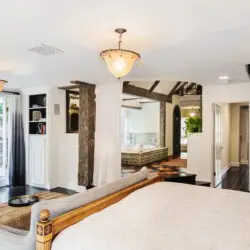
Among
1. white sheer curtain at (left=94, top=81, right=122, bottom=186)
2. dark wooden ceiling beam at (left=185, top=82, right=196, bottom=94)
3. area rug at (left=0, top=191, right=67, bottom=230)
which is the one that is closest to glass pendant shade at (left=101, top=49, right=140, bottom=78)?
area rug at (left=0, top=191, right=67, bottom=230)

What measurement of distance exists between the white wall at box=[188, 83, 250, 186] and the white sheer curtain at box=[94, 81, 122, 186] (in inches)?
78.7

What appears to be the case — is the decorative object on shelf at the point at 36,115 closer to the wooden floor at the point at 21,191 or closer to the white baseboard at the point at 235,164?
the wooden floor at the point at 21,191

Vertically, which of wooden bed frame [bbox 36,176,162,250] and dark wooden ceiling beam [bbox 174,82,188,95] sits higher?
dark wooden ceiling beam [bbox 174,82,188,95]

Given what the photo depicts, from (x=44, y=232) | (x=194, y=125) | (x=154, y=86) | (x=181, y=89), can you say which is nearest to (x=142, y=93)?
(x=154, y=86)

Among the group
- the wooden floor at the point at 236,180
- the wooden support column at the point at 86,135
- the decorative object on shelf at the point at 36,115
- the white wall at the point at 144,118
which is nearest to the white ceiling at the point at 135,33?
the wooden support column at the point at 86,135

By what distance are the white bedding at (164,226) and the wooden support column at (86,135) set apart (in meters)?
3.06

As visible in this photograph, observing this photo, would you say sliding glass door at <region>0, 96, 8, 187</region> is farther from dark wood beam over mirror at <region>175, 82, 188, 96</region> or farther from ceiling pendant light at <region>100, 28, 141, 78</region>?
dark wood beam over mirror at <region>175, 82, 188, 96</region>

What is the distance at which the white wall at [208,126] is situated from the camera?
5.50 m

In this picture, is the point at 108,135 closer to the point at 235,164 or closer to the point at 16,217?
the point at 16,217

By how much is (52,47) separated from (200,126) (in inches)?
182

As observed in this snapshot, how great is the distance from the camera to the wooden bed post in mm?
1687

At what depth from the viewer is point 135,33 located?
2.52 metres

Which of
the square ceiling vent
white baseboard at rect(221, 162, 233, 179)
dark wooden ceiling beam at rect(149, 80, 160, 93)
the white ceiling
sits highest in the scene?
dark wooden ceiling beam at rect(149, 80, 160, 93)

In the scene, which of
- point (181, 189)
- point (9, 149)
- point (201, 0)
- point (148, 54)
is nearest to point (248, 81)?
point (148, 54)
